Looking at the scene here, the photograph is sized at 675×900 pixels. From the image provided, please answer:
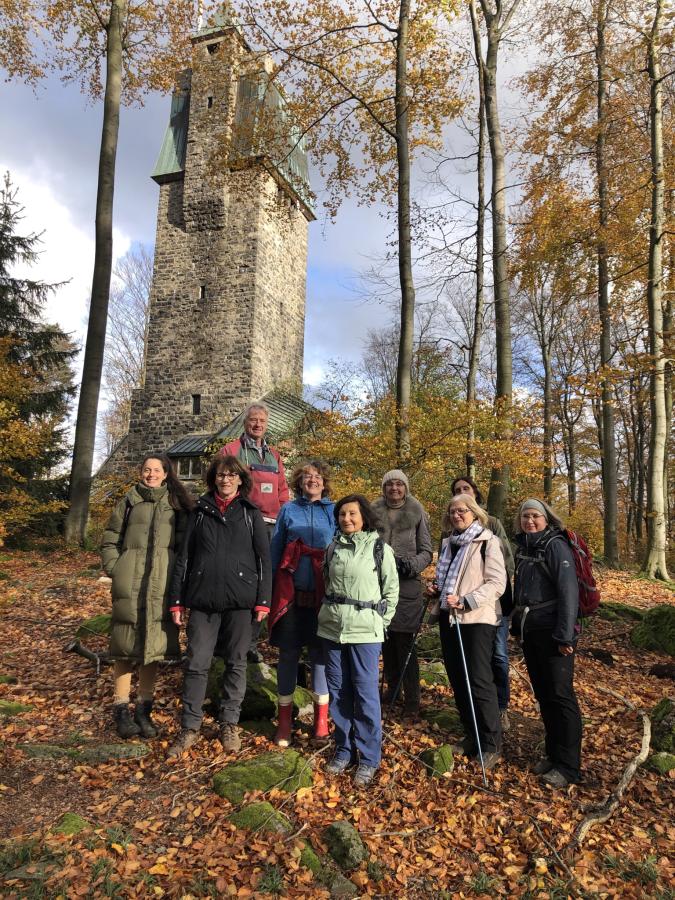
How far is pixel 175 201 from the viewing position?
866 inches

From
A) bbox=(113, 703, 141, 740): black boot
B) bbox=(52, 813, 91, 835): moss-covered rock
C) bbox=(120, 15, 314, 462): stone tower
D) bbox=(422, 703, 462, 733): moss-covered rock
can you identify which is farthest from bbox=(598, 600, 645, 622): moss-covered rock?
bbox=(120, 15, 314, 462): stone tower

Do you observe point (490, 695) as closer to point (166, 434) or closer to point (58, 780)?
point (58, 780)

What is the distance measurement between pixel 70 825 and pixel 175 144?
2410 cm

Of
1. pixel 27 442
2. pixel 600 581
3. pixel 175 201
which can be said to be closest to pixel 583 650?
pixel 600 581

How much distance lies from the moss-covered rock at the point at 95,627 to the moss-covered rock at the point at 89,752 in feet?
7.86

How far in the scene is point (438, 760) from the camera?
374 centimetres

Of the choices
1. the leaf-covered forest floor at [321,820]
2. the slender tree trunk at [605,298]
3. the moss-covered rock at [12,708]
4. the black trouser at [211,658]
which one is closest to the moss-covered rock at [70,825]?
the leaf-covered forest floor at [321,820]

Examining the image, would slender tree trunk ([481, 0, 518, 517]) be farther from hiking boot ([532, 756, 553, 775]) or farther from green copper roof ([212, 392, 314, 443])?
green copper roof ([212, 392, 314, 443])

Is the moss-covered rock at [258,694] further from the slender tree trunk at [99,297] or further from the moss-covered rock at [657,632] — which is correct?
the slender tree trunk at [99,297]

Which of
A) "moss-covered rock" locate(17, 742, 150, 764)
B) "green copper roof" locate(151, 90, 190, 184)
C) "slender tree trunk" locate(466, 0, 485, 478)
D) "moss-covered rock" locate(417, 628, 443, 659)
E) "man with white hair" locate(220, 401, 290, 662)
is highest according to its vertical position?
"green copper roof" locate(151, 90, 190, 184)

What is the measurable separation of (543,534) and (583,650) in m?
3.42

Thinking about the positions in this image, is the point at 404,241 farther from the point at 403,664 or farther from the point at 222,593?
the point at 222,593

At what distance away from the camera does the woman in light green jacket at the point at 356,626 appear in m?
3.57

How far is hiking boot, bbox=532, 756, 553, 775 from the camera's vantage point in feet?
12.0
